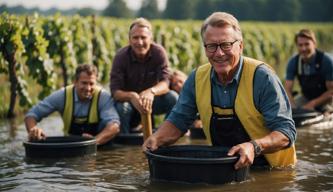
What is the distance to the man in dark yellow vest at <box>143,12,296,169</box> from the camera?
5.40 m

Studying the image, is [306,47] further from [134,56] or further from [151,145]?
[151,145]

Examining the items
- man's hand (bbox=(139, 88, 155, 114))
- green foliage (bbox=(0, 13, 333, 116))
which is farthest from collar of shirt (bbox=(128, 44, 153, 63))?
green foliage (bbox=(0, 13, 333, 116))

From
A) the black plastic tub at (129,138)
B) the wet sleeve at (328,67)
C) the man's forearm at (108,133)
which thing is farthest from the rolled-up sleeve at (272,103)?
the wet sleeve at (328,67)

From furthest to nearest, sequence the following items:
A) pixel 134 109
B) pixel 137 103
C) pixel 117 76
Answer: pixel 134 109, pixel 117 76, pixel 137 103

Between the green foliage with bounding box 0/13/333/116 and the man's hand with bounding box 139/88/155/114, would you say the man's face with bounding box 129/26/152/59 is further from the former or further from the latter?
the green foliage with bounding box 0/13/333/116

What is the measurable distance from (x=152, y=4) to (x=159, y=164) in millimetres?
166081

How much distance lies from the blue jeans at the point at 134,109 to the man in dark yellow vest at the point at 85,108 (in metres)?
0.43

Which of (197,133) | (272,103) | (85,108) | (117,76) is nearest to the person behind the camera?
(272,103)

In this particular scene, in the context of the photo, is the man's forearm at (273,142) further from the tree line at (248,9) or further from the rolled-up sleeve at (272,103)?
the tree line at (248,9)

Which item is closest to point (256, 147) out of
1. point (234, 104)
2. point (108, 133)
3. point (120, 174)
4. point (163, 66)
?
point (234, 104)

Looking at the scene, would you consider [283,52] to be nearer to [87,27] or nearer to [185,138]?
[87,27]

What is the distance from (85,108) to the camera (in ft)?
26.8

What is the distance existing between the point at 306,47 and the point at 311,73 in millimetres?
551

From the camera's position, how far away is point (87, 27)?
16.1 meters
